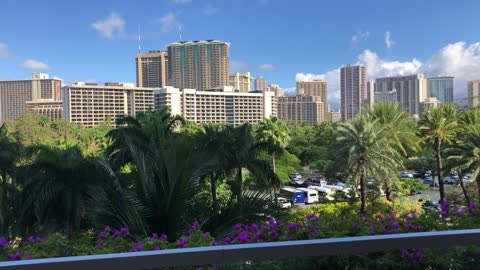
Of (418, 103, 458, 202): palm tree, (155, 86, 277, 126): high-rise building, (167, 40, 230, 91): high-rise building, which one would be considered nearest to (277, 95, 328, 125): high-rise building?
(155, 86, 277, 126): high-rise building

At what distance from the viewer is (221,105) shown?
285 feet

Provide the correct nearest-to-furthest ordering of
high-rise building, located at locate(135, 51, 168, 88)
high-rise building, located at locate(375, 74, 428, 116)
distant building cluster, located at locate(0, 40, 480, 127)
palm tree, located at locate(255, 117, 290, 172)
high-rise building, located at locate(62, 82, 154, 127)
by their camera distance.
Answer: palm tree, located at locate(255, 117, 290, 172), high-rise building, located at locate(375, 74, 428, 116), distant building cluster, located at locate(0, 40, 480, 127), high-rise building, located at locate(62, 82, 154, 127), high-rise building, located at locate(135, 51, 168, 88)

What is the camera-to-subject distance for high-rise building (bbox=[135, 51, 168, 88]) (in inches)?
4924

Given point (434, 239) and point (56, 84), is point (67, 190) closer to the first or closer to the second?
point (434, 239)

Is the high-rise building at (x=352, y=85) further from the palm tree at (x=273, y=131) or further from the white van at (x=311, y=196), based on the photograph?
the white van at (x=311, y=196)

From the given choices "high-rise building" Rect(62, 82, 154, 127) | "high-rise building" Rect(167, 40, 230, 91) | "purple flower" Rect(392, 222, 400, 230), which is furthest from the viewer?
"high-rise building" Rect(167, 40, 230, 91)

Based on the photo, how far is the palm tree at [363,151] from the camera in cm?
1567

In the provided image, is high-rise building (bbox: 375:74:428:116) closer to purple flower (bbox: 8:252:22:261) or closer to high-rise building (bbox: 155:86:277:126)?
high-rise building (bbox: 155:86:277:126)

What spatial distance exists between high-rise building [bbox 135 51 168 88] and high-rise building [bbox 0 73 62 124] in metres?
26.6

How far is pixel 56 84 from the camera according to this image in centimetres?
13462

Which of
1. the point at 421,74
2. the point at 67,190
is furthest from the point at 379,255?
the point at 421,74

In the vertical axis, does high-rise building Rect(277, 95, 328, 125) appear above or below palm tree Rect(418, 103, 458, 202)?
above

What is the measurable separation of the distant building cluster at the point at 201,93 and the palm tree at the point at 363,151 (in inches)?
1533

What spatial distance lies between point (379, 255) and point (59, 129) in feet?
189
